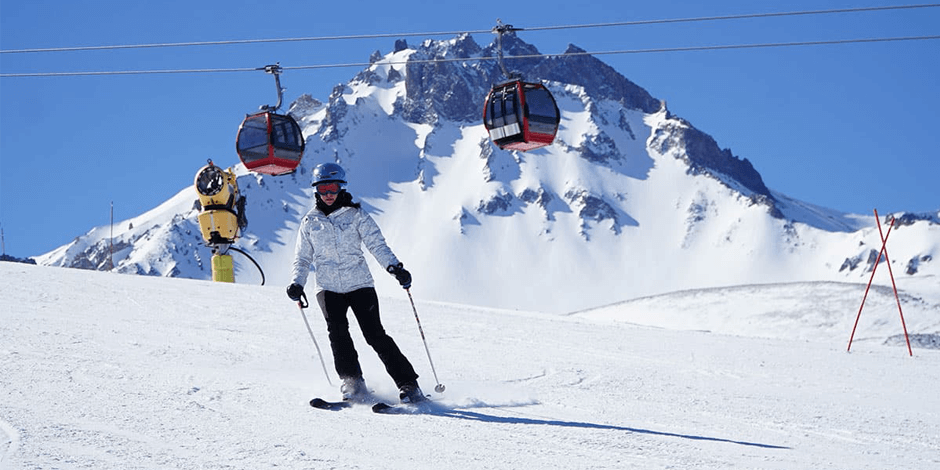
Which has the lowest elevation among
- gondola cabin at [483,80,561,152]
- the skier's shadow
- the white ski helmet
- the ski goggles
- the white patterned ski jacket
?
the skier's shadow

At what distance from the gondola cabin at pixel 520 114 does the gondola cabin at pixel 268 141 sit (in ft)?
10.5

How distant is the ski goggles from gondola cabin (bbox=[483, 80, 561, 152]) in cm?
674

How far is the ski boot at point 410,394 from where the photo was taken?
7230mm

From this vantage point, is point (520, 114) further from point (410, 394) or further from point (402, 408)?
point (402, 408)

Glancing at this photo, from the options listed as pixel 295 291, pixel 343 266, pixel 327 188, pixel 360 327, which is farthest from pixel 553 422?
pixel 327 188

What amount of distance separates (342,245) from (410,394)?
1.17m

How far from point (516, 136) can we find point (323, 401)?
7.92 meters

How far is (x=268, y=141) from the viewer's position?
1585 centimetres

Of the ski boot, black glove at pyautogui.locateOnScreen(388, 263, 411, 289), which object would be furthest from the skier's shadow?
black glove at pyautogui.locateOnScreen(388, 263, 411, 289)

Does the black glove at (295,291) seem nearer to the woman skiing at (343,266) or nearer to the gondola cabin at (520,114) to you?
the woman skiing at (343,266)

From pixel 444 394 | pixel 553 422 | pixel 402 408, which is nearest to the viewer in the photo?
pixel 553 422

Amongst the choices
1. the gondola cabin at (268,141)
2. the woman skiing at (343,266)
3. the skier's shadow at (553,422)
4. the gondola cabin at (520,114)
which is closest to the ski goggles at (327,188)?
the woman skiing at (343,266)

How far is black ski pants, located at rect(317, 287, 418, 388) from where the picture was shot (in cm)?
750

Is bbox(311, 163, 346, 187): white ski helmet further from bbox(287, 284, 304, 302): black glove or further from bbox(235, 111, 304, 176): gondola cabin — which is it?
bbox(235, 111, 304, 176): gondola cabin
